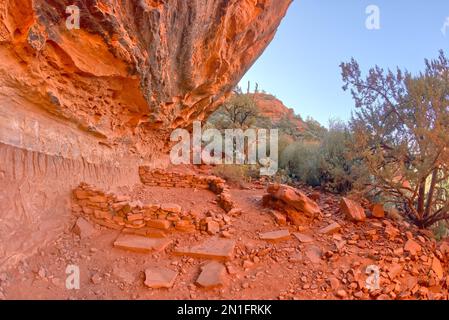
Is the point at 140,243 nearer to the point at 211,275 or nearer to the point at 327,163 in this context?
the point at 211,275

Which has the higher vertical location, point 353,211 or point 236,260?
point 353,211

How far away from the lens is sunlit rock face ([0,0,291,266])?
103 inches

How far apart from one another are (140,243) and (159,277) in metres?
0.61

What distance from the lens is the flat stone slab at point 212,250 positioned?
3095 millimetres

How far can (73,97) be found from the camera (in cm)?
337

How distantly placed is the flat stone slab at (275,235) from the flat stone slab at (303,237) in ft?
0.43

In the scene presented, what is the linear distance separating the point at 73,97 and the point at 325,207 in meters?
4.11

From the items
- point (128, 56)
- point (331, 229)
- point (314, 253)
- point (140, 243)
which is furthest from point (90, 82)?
point (331, 229)

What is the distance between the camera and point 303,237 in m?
3.65

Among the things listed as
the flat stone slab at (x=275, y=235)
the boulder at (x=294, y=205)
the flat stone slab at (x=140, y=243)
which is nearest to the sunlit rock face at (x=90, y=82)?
the flat stone slab at (x=140, y=243)

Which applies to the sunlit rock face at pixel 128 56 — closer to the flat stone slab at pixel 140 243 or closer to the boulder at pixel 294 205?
the flat stone slab at pixel 140 243
